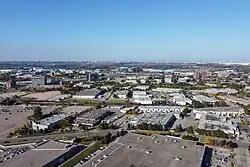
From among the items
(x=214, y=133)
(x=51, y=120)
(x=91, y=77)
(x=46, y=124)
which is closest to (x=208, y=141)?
(x=214, y=133)

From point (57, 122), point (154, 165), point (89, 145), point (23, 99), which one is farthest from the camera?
point (23, 99)

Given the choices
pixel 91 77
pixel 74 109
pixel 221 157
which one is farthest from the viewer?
pixel 91 77

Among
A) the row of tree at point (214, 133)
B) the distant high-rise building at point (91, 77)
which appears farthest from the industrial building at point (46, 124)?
the distant high-rise building at point (91, 77)

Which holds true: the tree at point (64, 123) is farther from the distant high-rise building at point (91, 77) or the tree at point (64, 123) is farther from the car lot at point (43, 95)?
the distant high-rise building at point (91, 77)

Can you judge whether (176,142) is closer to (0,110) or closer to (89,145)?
(89,145)

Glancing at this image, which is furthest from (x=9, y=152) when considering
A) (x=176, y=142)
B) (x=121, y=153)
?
(x=176, y=142)

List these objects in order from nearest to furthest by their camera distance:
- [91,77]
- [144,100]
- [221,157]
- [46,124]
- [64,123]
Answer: [221,157] → [46,124] → [64,123] → [144,100] → [91,77]

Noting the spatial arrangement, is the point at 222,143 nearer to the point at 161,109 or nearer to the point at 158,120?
the point at 158,120
